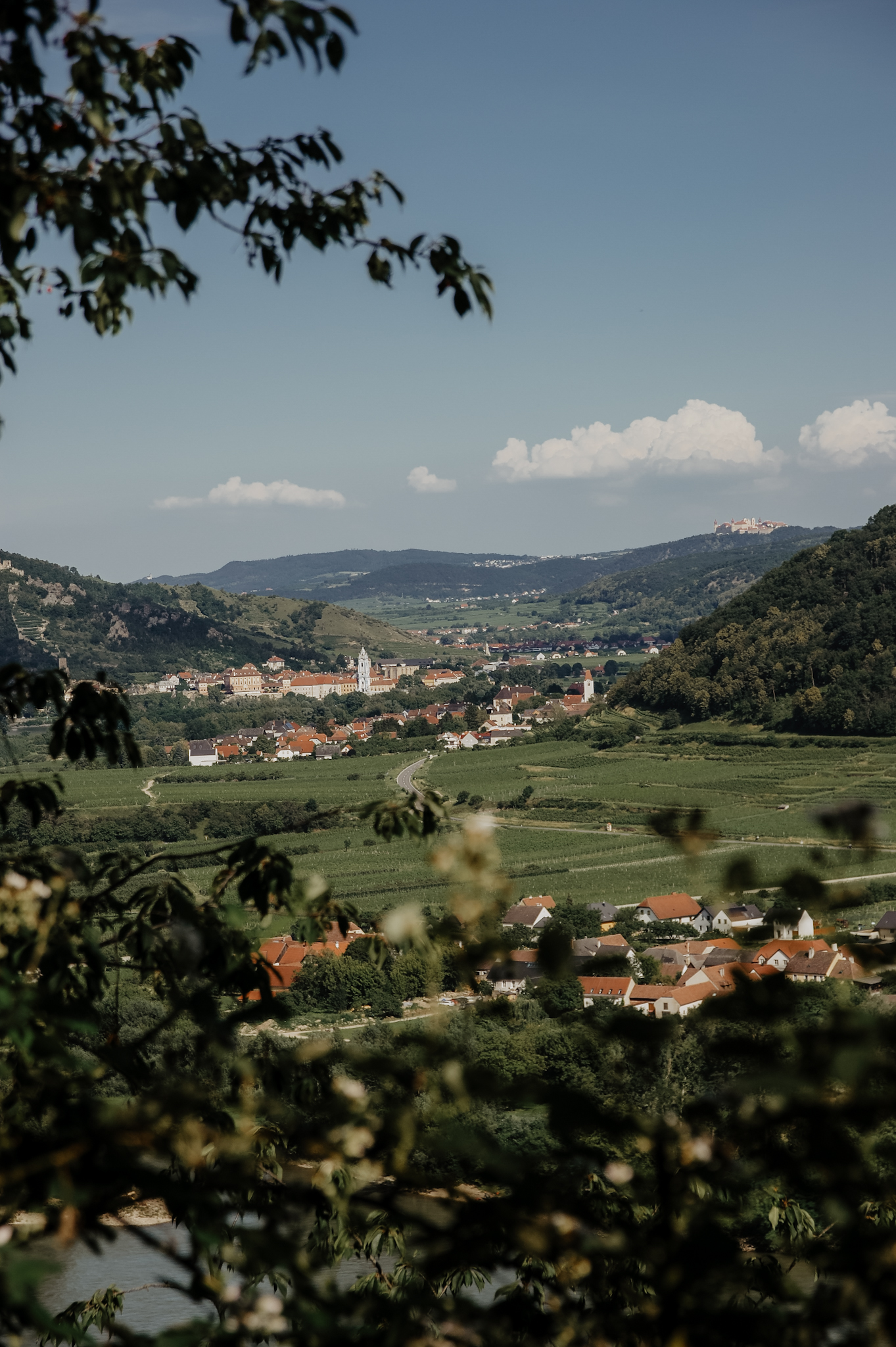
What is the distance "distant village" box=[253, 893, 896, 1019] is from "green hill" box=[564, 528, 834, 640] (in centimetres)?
11613

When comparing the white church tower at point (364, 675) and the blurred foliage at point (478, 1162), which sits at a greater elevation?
the blurred foliage at point (478, 1162)

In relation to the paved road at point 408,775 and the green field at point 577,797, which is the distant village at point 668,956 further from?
the paved road at point 408,775

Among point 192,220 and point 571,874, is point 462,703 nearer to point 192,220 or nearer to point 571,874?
point 571,874

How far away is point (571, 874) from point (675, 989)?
15.0m

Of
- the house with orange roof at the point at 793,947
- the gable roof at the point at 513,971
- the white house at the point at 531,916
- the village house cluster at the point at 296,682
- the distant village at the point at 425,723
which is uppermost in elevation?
the gable roof at the point at 513,971

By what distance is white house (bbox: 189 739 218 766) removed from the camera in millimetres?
63375

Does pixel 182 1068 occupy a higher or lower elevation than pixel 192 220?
lower

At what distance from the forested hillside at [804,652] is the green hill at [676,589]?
243 feet

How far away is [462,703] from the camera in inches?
3169

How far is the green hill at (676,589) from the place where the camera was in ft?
523

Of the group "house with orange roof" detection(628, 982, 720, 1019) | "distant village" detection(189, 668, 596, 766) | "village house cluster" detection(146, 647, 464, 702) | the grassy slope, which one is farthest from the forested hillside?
the grassy slope

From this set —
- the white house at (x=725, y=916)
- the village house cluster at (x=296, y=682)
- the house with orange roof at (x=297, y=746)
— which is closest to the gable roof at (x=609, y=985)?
the white house at (x=725, y=916)

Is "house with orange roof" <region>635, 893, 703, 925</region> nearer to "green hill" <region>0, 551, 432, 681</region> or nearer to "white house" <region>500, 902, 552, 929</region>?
"white house" <region>500, 902, 552, 929</region>

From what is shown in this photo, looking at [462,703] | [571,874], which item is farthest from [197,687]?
[571,874]
